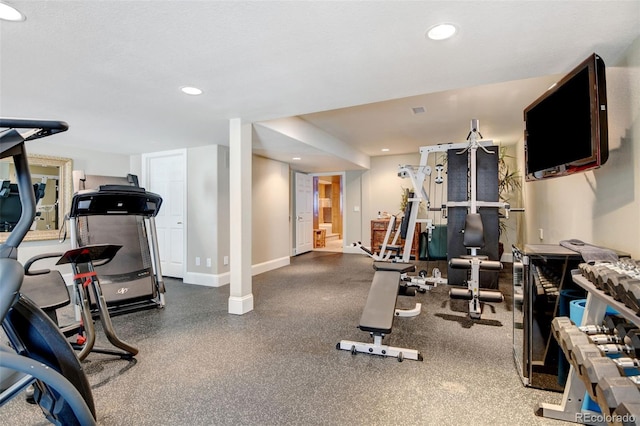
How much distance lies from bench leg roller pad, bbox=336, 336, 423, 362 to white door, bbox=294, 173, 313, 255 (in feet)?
16.5

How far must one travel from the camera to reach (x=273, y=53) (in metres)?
2.01

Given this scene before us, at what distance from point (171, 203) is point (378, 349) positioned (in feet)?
14.0

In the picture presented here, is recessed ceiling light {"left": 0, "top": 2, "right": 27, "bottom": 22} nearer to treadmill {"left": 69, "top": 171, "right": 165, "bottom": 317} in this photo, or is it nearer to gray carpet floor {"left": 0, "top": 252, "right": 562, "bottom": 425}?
treadmill {"left": 69, "top": 171, "right": 165, "bottom": 317}

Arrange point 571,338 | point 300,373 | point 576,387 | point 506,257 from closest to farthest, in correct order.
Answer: point 571,338
point 576,387
point 300,373
point 506,257

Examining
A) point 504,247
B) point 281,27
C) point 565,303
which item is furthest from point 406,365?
point 504,247

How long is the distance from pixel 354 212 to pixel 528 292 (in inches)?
232

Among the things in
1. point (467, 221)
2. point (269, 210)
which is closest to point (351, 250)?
point (269, 210)

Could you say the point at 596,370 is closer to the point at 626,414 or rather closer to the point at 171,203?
the point at 626,414

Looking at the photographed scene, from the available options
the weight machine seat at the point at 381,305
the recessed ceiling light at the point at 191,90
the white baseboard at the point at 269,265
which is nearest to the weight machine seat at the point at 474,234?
the weight machine seat at the point at 381,305

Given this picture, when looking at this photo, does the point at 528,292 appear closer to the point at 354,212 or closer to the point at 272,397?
the point at 272,397

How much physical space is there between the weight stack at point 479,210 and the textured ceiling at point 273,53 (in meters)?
1.06

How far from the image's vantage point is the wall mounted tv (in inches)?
68.6

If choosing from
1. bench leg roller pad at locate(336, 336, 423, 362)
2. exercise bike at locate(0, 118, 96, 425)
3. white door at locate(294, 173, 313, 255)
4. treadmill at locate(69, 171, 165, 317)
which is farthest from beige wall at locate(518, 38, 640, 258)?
white door at locate(294, 173, 313, 255)

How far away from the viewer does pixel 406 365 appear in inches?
92.6
